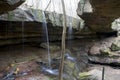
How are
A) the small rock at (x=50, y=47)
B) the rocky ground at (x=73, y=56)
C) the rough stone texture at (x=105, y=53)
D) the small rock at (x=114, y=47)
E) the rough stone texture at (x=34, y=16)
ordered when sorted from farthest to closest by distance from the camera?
the small rock at (x=114, y=47) < the rough stone texture at (x=105, y=53) < the small rock at (x=50, y=47) < the rocky ground at (x=73, y=56) < the rough stone texture at (x=34, y=16)

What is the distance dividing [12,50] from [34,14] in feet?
3.95

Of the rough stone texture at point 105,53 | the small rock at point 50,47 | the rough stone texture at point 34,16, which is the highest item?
the rough stone texture at point 34,16

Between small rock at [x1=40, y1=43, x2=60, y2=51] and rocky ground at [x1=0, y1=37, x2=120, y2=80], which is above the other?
small rock at [x1=40, y1=43, x2=60, y2=51]

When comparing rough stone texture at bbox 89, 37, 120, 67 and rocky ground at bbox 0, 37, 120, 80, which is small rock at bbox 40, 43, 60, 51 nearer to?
rocky ground at bbox 0, 37, 120, 80

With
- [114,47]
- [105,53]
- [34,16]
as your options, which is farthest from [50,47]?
[114,47]

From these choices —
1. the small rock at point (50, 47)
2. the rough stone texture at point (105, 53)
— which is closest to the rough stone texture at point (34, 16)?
the small rock at point (50, 47)

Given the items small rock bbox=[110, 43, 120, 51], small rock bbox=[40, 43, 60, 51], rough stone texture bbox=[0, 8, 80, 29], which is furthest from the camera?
small rock bbox=[110, 43, 120, 51]

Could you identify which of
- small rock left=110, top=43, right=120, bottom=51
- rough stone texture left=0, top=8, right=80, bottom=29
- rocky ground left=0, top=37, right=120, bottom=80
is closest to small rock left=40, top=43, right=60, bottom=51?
rocky ground left=0, top=37, right=120, bottom=80

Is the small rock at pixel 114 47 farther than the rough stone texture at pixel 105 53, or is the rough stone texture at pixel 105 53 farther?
the small rock at pixel 114 47

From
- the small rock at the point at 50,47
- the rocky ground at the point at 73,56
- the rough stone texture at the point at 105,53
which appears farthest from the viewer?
the rough stone texture at the point at 105,53

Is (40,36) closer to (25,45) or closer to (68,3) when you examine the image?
(25,45)

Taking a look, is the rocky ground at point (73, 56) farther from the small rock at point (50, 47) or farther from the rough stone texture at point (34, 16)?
the rough stone texture at point (34, 16)

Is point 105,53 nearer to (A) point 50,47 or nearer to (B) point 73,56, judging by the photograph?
(B) point 73,56

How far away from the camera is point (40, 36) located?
6.93 meters
